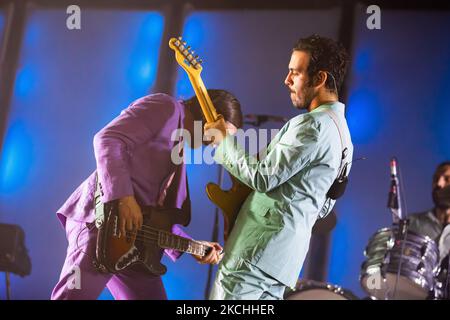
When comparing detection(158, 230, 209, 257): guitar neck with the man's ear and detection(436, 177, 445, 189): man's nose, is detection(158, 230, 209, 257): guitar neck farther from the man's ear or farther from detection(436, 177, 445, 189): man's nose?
detection(436, 177, 445, 189): man's nose

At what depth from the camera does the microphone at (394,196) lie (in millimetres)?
3365

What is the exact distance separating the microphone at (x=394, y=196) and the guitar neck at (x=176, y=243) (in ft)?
3.97

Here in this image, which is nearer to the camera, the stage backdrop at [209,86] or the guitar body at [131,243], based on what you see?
the guitar body at [131,243]

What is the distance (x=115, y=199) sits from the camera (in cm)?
263

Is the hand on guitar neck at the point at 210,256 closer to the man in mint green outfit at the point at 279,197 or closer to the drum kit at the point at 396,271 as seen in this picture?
the man in mint green outfit at the point at 279,197

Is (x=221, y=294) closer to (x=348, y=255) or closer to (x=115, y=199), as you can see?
(x=115, y=199)

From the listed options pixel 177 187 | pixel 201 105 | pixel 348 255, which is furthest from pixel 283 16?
pixel 348 255

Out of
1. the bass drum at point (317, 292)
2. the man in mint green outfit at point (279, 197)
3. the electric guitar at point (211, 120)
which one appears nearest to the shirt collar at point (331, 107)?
the man in mint green outfit at point (279, 197)

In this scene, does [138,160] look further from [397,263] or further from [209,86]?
[397,263]

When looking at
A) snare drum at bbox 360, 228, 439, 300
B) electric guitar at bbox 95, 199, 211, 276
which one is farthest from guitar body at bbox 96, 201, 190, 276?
snare drum at bbox 360, 228, 439, 300

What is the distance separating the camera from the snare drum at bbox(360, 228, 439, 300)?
3336 millimetres

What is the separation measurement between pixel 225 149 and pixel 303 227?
443 millimetres

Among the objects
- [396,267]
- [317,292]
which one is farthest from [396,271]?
[317,292]

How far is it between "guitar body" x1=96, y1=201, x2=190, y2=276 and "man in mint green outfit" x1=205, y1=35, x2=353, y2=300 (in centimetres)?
47
